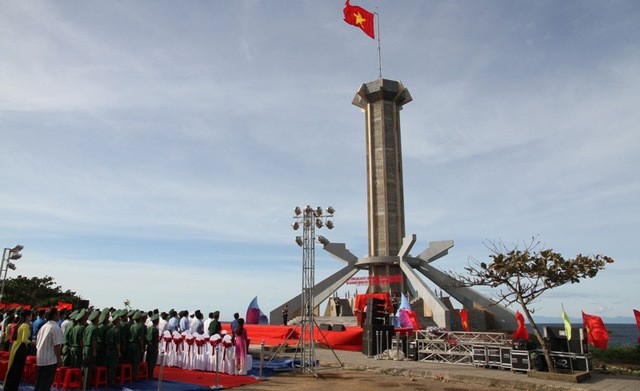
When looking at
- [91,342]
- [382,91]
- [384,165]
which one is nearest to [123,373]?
[91,342]

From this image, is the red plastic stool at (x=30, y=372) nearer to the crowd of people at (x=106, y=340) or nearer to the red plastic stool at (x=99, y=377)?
the crowd of people at (x=106, y=340)

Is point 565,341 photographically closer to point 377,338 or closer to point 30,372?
point 377,338

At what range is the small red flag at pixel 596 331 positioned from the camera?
15.4 m

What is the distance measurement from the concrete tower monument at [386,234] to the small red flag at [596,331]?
23.9 metres

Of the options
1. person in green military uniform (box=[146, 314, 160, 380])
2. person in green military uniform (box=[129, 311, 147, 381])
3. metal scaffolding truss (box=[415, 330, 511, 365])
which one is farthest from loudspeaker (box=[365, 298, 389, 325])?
person in green military uniform (box=[129, 311, 147, 381])

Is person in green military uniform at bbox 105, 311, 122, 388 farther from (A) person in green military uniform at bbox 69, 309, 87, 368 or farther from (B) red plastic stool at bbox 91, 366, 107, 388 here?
(A) person in green military uniform at bbox 69, 309, 87, 368

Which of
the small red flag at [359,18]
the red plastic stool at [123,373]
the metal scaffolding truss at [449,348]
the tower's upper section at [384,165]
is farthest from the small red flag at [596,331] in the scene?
the small red flag at [359,18]

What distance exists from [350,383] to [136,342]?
584cm

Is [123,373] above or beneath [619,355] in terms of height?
above

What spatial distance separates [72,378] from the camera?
33.7 feet

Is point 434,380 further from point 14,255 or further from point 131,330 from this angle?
point 14,255

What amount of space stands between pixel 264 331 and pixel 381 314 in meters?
8.95

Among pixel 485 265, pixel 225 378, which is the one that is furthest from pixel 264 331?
pixel 485 265

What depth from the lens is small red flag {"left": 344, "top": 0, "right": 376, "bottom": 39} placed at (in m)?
39.5
